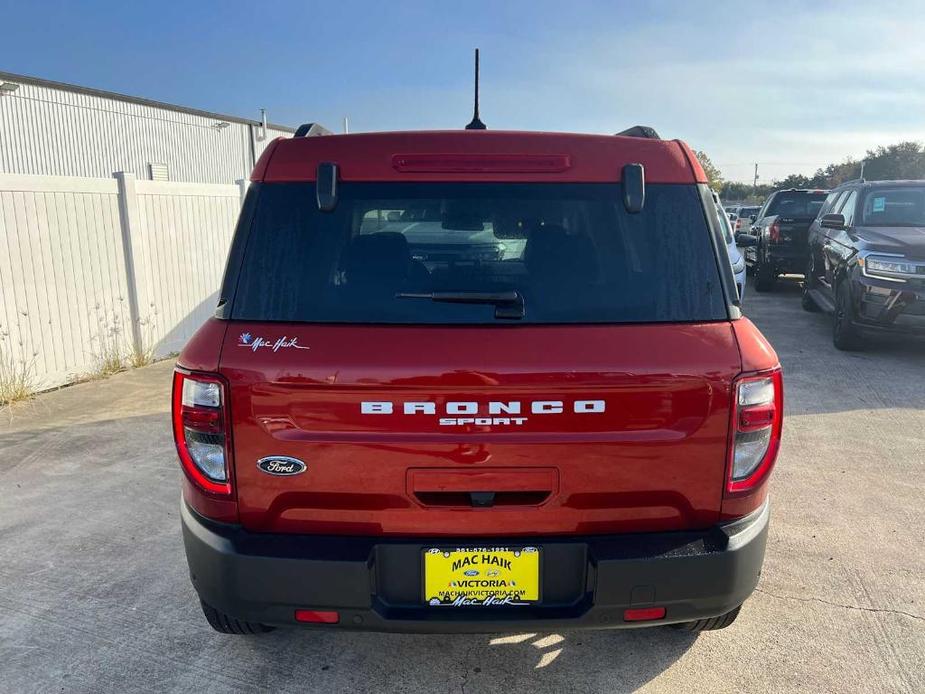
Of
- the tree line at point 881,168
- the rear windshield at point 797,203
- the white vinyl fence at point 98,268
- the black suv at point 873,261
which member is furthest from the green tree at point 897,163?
the white vinyl fence at point 98,268

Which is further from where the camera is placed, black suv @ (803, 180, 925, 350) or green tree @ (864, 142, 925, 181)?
green tree @ (864, 142, 925, 181)

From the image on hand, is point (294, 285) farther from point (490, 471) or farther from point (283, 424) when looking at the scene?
point (490, 471)

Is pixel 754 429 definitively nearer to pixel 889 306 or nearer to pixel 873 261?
pixel 889 306

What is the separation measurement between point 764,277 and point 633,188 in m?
11.9

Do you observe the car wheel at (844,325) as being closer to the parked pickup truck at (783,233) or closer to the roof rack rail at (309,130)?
the parked pickup truck at (783,233)

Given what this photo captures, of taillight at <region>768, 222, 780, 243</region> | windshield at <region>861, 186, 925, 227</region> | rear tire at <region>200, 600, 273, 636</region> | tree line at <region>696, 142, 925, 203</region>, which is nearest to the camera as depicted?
rear tire at <region>200, 600, 273, 636</region>

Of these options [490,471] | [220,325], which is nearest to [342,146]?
[220,325]

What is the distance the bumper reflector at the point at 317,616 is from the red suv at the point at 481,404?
11 millimetres

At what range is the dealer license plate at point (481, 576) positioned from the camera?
2.02 meters

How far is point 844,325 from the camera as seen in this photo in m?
7.72

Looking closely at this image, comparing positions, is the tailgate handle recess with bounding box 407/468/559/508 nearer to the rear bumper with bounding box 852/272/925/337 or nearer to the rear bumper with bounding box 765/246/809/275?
the rear bumper with bounding box 852/272/925/337

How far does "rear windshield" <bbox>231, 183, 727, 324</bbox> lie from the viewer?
208cm

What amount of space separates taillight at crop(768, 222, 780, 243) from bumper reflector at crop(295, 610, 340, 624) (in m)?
11.6

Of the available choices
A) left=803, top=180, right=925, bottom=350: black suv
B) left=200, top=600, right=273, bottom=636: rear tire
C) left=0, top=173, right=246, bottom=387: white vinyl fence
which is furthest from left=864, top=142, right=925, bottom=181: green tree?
left=200, top=600, right=273, bottom=636: rear tire
